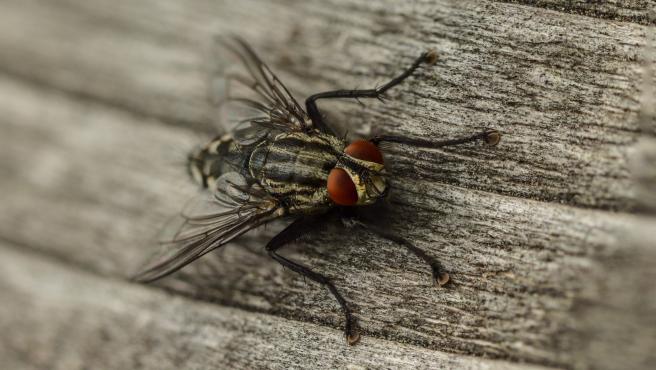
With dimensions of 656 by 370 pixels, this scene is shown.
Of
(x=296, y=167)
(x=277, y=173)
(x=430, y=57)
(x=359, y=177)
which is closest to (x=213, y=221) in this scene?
(x=277, y=173)

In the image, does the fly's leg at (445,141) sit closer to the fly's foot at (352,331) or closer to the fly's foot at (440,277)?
the fly's foot at (440,277)

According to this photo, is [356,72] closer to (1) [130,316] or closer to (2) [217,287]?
(2) [217,287]

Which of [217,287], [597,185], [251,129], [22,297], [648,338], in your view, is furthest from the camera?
[251,129]

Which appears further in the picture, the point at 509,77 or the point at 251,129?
the point at 251,129

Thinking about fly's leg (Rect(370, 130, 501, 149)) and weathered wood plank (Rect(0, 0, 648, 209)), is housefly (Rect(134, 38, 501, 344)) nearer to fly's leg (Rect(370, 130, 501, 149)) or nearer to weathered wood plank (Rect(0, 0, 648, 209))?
fly's leg (Rect(370, 130, 501, 149))

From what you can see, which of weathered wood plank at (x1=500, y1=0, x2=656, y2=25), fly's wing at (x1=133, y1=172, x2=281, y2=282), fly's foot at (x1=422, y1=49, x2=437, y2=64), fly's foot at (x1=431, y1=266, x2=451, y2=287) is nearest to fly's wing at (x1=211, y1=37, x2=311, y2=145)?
fly's wing at (x1=133, y1=172, x2=281, y2=282)

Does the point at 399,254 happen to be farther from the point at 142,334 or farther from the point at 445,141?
the point at 142,334

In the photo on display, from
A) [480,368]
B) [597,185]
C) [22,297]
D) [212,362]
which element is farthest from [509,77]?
[22,297]
